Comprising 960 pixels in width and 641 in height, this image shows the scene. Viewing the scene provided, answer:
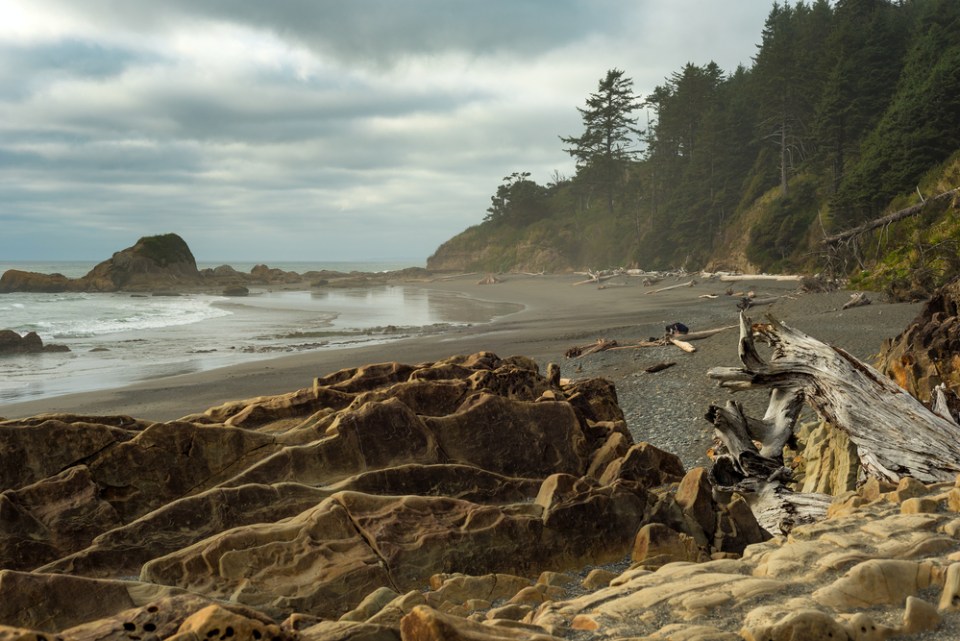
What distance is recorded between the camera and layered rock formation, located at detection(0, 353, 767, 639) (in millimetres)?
4574

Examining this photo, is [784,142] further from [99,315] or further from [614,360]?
[99,315]

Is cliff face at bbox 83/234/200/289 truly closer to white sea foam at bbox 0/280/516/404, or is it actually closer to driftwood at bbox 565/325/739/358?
white sea foam at bbox 0/280/516/404

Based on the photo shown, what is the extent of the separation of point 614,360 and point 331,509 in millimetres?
11745

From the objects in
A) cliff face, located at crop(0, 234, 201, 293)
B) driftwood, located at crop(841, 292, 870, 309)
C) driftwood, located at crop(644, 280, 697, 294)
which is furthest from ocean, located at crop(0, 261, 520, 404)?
driftwood, located at crop(841, 292, 870, 309)

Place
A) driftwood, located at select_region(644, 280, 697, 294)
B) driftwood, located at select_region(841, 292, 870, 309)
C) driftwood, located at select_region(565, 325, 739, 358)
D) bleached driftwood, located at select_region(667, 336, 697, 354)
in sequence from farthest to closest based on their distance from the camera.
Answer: driftwood, located at select_region(644, 280, 697, 294), driftwood, located at select_region(841, 292, 870, 309), driftwood, located at select_region(565, 325, 739, 358), bleached driftwood, located at select_region(667, 336, 697, 354)

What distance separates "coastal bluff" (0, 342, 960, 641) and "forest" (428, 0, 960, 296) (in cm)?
1607

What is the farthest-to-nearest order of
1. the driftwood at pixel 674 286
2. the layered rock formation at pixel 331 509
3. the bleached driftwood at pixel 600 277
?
the bleached driftwood at pixel 600 277
the driftwood at pixel 674 286
the layered rock formation at pixel 331 509

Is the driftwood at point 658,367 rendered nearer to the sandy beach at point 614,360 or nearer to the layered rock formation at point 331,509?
the sandy beach at point 614,360

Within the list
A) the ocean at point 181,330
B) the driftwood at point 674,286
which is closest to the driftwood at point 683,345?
the ocean at point 181,330

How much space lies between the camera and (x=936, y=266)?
768 inches

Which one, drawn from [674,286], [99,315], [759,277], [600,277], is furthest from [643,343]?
[600,277]

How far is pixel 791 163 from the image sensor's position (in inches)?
1917

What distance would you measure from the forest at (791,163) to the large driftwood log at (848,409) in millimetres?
13420

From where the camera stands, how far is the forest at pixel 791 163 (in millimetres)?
30094
